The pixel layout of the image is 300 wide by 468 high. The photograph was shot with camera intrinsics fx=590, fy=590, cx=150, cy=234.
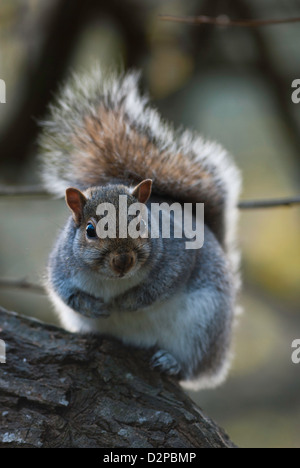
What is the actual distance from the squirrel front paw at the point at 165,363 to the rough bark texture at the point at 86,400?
0.31 feet

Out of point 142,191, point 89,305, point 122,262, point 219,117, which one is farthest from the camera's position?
point 219,117

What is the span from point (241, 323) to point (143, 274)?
4.31m

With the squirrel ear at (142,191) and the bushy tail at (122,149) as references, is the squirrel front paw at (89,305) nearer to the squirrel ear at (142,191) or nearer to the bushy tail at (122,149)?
the squirrel ear at (142,191)

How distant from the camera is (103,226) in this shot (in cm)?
278

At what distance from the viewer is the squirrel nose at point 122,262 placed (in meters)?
2.73

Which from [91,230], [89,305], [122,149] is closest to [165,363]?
[89,305]

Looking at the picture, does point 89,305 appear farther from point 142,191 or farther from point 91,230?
point 142,191

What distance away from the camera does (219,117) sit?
24.6ft

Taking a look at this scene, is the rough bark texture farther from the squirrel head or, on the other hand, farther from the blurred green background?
the blurred green background

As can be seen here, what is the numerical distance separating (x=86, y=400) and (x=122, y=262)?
0.71m

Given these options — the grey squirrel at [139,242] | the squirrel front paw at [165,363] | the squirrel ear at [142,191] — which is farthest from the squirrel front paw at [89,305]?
the squirrel ear at [142,191]

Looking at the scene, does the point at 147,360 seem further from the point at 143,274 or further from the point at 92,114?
the point at 92,114

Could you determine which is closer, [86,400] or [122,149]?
[86,400]

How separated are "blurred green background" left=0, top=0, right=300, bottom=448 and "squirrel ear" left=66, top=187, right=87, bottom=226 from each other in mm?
2672
